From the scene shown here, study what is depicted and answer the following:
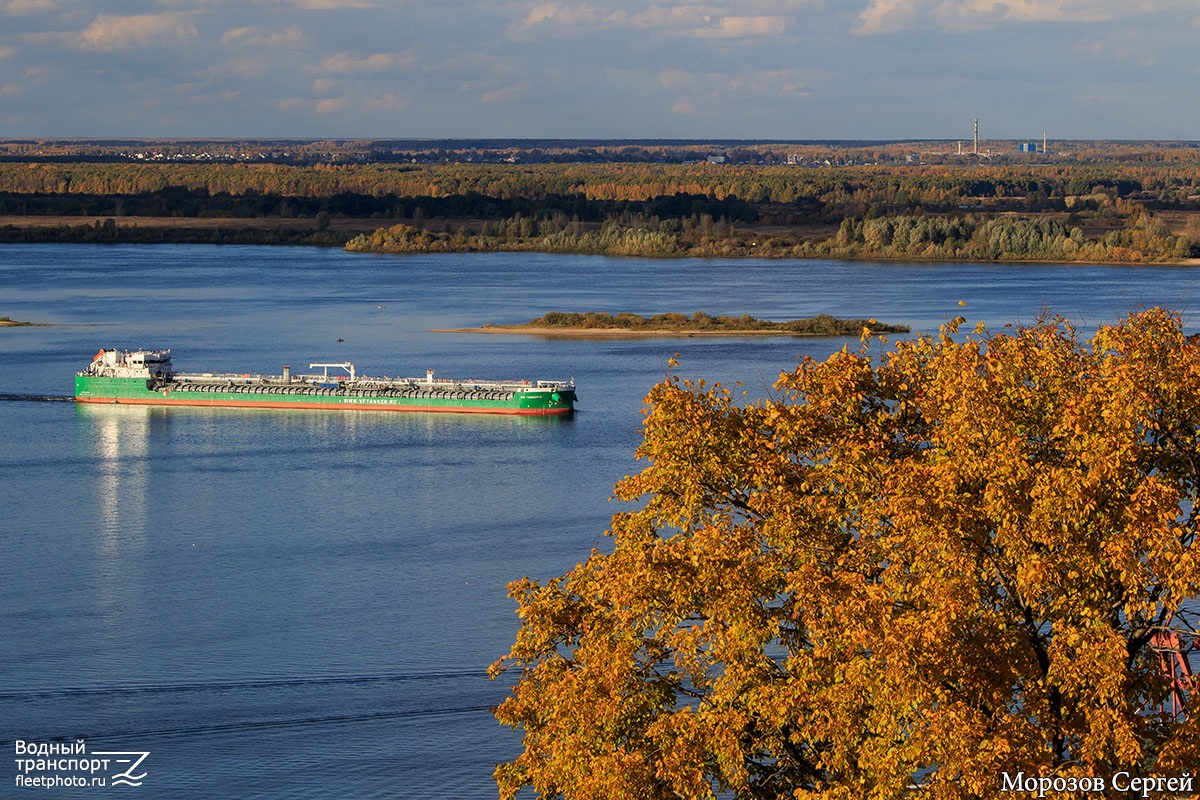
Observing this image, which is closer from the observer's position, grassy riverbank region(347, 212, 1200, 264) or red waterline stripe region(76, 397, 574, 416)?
red waterline stripe region(76, 397, 574, 416)

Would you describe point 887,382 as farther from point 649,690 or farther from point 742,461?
point 649,690

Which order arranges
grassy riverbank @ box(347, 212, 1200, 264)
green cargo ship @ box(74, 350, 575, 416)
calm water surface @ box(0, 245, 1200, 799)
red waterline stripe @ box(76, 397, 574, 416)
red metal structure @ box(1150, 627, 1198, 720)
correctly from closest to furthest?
red metal structure @ box(1150, 627, 1198, 720) → calm water surface @ box(0, 245, 1200, 799) → red waterline stripe @ box(76, 397, 574, 416) → green cargo ship @ box(74, 350, 575, 416) → grassy riverbank @ box(347, 212, 1200, 264)

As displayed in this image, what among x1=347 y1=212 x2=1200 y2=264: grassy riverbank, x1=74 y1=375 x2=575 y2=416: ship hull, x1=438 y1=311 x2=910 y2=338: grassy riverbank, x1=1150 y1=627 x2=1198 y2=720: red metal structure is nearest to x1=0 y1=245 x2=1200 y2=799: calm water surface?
x1=74 y1=375 x2=575 y2=416: ship hull

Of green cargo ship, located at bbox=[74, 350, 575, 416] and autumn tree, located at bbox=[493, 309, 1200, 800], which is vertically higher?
autumn tree, located at bbox=[493, 309, 1200, 800]

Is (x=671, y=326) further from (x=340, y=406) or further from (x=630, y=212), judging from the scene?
(x=630, y=212)

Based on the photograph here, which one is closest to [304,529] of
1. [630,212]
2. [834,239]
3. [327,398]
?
[327,398]

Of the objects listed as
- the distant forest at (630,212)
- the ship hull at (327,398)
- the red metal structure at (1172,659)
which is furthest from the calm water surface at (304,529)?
the distant forest at (630,212)

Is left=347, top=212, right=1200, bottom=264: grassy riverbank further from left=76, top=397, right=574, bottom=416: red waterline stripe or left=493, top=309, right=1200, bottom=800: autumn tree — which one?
left=493, top=309, right=1200, bottom=800: autumn tree
